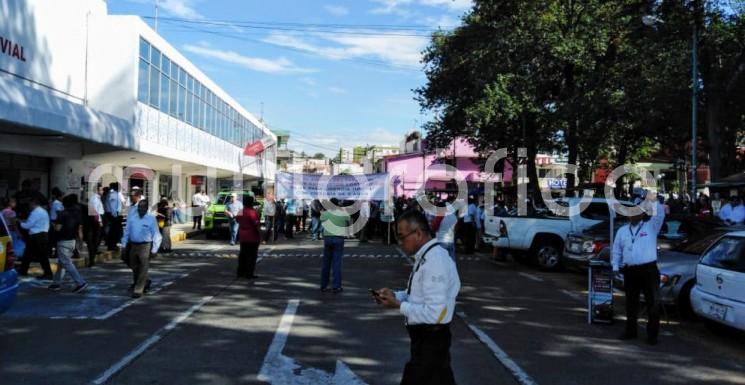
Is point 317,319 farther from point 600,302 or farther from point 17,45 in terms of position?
point 17,45

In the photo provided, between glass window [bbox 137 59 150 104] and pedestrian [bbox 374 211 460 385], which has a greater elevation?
glass window [bbox 137 59 150 104]

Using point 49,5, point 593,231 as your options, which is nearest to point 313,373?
point 593,231

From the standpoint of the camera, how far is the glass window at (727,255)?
756 centimetres

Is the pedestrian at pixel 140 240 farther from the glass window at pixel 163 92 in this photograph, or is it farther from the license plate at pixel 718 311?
the glass window at pixel 163 92

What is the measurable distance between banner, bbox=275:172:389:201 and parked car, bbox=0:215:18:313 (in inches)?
604

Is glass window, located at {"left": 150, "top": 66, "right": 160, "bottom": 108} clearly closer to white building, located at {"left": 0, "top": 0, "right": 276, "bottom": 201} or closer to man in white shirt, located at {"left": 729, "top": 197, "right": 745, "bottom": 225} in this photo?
white building, located at {"left": 0, "top": 0, "right": 276, "bottom": 201}

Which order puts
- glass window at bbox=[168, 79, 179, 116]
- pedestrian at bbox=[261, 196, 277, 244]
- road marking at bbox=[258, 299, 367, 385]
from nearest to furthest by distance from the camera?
1. road marking at bbox=[258, 299, 367, 385]
2. pedestrian at bbox=[261, 196, 277, 244]
3. glass window at bbox=[168, 79, 179, 116]

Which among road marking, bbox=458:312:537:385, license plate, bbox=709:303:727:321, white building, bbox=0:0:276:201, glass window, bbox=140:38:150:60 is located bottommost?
road marking, bbox=458:312:537:385

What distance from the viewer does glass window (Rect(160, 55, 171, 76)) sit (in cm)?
2719

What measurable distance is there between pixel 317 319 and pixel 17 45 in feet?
42.7

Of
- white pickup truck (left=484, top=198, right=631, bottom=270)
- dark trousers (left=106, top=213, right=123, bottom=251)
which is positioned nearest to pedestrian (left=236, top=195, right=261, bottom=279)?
dark trousers (left=106, top=213, right=123, bottom=251)

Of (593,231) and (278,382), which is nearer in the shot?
(278,382)

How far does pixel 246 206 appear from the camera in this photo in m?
12.7

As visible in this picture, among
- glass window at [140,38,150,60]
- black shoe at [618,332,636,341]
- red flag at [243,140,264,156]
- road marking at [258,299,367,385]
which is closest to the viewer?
road marking at [258,299,367,385]
